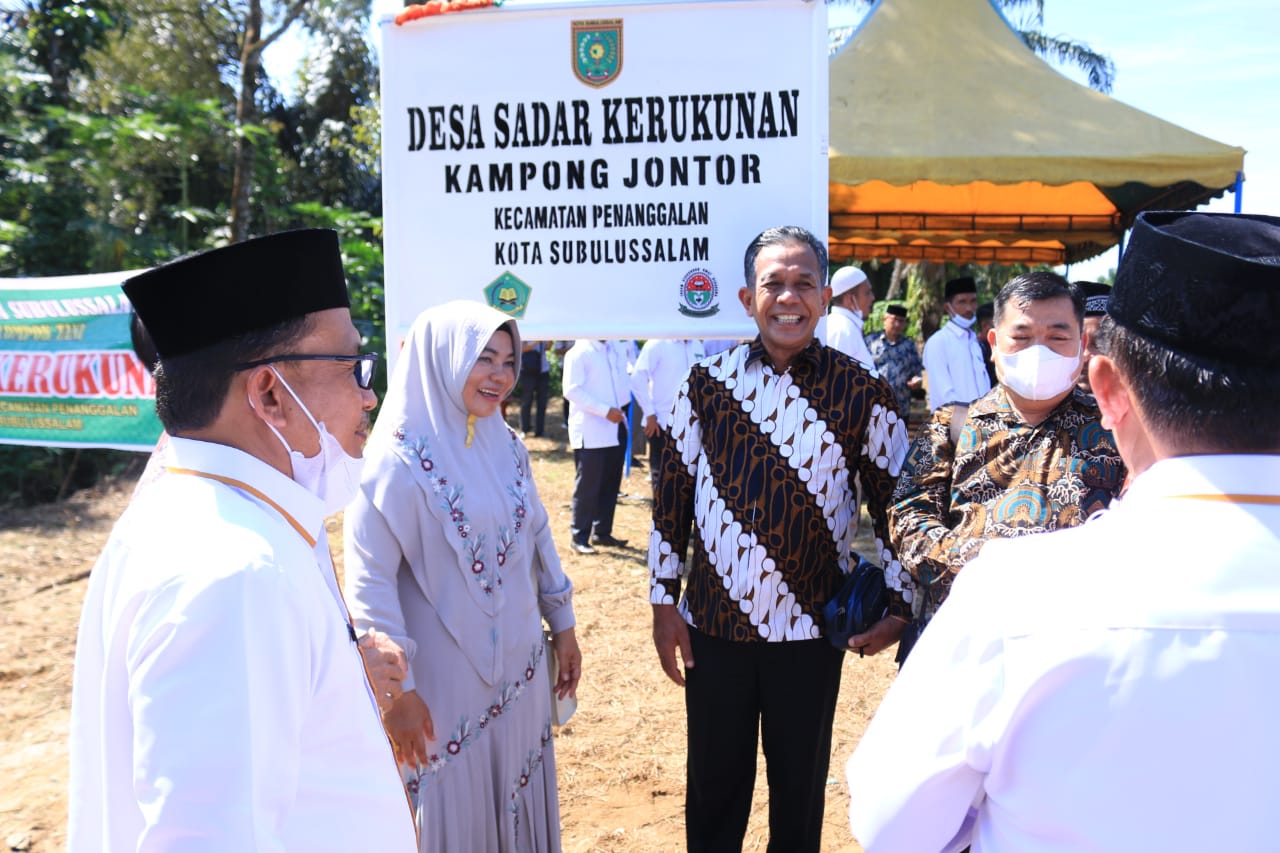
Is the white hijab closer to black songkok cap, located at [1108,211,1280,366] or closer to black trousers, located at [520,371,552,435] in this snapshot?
black songkok cap, located at [1108,211,1280,366]

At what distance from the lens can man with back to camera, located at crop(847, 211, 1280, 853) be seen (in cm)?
102

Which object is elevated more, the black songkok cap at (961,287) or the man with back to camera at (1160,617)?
the black songkok cap at (961,287)

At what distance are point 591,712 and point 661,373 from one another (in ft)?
11.4

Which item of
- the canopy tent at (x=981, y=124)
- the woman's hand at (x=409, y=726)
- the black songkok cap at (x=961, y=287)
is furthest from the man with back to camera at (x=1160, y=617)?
the black songkok cap at (x=961, y=287)

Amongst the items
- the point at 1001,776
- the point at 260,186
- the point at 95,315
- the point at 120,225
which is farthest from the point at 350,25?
the point at 1001,776

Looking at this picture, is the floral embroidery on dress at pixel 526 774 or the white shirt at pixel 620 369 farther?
the white shirt at pixel 620 369

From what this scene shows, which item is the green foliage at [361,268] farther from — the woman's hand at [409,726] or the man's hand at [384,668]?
the man's hand at [384,668]

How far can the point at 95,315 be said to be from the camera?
452 centimetres

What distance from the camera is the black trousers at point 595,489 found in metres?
7.41

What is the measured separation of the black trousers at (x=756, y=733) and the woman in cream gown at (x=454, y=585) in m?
0.49

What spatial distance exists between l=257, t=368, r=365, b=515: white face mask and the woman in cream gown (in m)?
0.83

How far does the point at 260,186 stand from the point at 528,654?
42.0 feet

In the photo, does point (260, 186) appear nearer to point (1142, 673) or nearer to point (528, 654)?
point (528, 654)

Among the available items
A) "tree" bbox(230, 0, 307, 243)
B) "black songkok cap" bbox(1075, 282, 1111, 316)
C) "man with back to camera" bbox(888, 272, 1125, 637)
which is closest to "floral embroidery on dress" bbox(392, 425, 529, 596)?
"man with back to camera" bbox(888, 272, 1125, 637)
